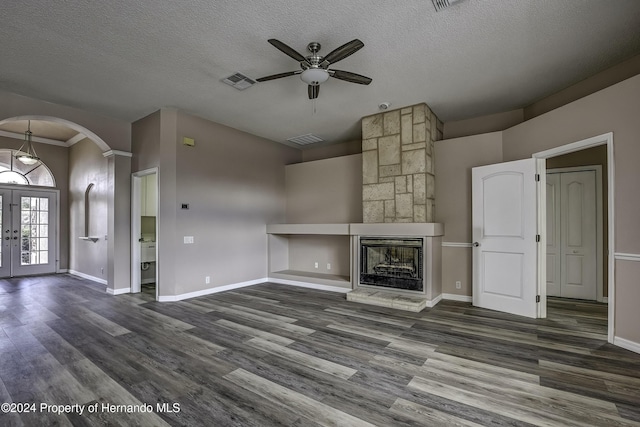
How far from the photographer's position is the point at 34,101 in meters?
4.32

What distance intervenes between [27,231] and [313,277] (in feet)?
23.5

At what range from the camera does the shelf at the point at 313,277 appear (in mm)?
5451

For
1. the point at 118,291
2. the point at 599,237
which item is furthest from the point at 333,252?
the point at 599,237

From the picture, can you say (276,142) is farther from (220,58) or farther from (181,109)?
(220,58)

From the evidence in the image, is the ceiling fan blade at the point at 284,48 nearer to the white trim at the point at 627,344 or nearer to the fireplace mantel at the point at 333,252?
the fireplace mantel at the point at 333,252

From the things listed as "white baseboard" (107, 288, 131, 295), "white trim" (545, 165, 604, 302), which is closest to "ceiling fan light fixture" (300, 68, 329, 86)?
"white trim" (545, 165, 604, 302)

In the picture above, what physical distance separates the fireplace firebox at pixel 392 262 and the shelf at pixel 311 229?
51 centimetres

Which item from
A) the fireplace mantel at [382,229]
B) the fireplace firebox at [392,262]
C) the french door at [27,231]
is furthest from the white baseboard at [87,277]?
the fireplace firebox at [392,262]

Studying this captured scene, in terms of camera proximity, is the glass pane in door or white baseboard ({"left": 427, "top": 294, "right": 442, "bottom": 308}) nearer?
white baseboard ({"left": 427, "top": 294, "right": 442, "bottom": 308})

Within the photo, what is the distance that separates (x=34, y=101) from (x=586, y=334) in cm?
793

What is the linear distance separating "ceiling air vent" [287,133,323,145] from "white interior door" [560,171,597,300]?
4646 mm

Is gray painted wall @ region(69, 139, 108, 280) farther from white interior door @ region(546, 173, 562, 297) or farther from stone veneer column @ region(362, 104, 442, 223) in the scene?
white interior door @ region(546, 173, 562, 297)

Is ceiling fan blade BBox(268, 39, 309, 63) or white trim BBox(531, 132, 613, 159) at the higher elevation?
ceiling fan blade BBox(268, 39, 309, 63)

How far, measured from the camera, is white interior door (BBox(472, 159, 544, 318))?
153 inches
